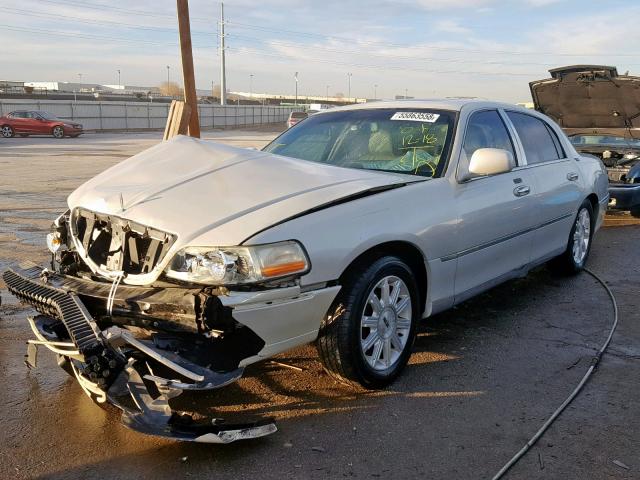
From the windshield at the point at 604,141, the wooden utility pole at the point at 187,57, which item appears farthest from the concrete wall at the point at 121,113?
the windshield at the point at 604,141

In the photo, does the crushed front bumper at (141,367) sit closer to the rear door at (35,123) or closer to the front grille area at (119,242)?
the front grille area at (119,242)

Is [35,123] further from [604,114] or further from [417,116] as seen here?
[417,116]

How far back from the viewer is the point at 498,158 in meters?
4.18

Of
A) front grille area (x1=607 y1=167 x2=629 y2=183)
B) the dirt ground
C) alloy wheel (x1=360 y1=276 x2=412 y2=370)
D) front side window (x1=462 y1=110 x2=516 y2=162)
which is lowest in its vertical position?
the dirt ground

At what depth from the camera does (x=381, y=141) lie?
4582mm

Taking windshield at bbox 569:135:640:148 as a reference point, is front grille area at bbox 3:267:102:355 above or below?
below

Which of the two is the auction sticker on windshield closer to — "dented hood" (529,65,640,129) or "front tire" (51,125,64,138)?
"dented hood" (529,65,640,129)

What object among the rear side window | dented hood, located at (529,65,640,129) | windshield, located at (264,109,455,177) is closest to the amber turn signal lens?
windshield, located at (264,109,455,177)

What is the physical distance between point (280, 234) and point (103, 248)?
111cm

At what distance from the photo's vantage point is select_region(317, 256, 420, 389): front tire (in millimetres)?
3434

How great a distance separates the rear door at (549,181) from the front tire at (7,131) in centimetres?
3198

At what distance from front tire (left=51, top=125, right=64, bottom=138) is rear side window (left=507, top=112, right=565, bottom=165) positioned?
31.5 m

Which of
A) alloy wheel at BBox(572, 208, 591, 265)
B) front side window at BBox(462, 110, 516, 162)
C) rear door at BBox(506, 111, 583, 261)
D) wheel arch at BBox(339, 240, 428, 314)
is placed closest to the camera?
wheel arch at BBox(339, 240, 428, 314)

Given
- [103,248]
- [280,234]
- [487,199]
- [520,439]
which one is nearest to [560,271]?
[487,199]
